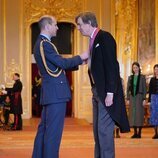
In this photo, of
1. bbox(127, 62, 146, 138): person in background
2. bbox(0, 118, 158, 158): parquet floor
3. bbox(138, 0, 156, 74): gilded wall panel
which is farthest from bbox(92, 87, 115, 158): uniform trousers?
bbox(138, 0, 156, 74): gilded wall panel

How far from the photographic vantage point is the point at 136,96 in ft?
28.8

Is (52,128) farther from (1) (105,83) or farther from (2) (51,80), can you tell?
(1) (105,83)

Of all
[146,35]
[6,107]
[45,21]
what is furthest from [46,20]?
[146,35]

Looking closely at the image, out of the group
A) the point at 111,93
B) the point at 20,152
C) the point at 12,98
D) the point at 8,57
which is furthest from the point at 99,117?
the point at 8,57

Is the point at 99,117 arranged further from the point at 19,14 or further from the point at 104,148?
the point at 19,14

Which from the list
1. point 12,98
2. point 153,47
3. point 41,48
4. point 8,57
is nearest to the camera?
point 41,48

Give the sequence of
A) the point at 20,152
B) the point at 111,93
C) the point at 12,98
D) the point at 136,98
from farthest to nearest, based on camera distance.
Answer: the point at 12,98 → the point at 136,98 → the point at 20,152 → the point at 111,93

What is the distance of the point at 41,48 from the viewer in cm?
451

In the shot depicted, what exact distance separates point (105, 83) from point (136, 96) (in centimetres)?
479

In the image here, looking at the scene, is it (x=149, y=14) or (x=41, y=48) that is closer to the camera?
(x=41, y=48)

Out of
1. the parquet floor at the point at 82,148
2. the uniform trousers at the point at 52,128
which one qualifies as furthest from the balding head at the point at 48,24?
the parquet floor at the point at 82,148

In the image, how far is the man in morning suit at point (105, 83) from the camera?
406 cm

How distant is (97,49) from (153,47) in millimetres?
9197

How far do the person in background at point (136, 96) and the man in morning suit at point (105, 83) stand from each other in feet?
14.8
